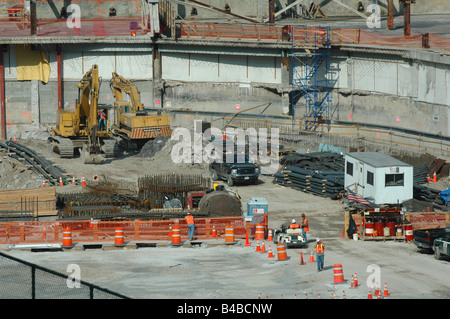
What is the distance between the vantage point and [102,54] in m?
62.9

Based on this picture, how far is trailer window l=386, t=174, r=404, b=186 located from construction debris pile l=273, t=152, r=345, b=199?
423 centimetres

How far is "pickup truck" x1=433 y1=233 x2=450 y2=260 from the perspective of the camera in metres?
29.7

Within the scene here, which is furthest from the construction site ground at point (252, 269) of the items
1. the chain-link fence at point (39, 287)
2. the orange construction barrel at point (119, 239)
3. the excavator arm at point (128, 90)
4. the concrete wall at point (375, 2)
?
the concrete wall at point (375, 2)

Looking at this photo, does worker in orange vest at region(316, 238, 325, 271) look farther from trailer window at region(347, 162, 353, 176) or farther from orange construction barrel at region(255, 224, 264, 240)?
trailer window at region(347, 162, 353, 176)

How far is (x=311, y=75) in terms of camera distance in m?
58.5

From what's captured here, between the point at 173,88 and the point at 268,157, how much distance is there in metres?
15.0

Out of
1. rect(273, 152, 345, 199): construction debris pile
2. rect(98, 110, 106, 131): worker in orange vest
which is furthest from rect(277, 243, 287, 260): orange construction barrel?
rect(98, 110, 106, 131): worker in orange vest

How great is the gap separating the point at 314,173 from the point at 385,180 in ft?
21.4

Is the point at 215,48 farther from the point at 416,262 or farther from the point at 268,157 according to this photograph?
the point at 416,262

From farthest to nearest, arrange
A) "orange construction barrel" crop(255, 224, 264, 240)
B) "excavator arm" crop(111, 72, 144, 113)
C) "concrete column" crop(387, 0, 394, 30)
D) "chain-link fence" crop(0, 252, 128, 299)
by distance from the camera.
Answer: "concrete column" crop(387, 0, 394, 30)
"excavator arm" crop(111, 72, 144, 113)
"orange construction barrel" crop(255, 224, 264, 240)
"chain-link fence" crop(0, 252, 128, 299)

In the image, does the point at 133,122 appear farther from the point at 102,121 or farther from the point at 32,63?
the point at 32,63

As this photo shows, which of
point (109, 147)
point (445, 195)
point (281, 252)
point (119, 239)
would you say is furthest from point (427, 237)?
point (109, 147)
